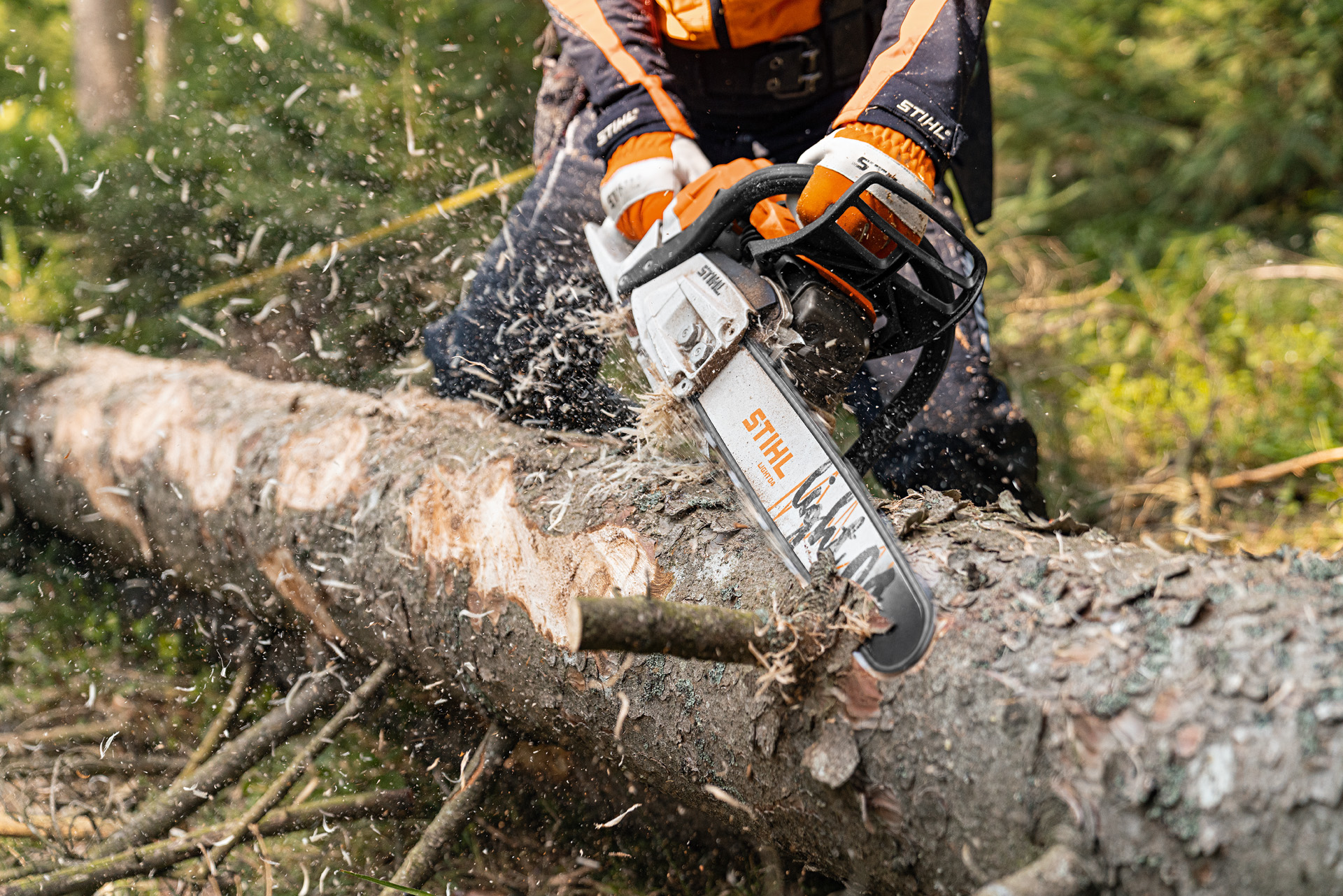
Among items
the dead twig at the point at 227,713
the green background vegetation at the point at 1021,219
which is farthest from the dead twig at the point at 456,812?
the green background vegetation at the point at 1021,219

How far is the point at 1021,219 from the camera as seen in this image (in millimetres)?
4566

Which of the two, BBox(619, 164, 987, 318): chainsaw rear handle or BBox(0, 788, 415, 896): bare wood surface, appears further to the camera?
BBox(0, 788, 415, 896): bare wood surface

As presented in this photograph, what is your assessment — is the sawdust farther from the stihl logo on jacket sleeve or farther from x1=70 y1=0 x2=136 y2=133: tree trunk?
x1=70 y1=0 x2=136 y2=133: tree trunk

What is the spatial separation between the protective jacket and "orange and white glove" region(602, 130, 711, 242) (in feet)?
0.15

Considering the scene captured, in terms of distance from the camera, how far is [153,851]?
1734mm

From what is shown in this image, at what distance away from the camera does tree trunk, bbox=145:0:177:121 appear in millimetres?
5656

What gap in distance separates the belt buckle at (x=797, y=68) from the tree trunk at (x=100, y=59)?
16.9 feet

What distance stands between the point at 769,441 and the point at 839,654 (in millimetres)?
475

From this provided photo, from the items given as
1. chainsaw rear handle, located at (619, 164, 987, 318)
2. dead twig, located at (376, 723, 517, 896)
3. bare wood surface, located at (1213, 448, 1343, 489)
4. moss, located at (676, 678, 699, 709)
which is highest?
chainsaw rear handle, located at (619, 164, 987, 318)

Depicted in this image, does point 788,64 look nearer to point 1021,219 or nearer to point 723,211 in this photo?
point 723,211

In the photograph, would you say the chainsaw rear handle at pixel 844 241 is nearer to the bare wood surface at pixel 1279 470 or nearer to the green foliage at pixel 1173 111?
the bare wood surface at pixel 1279 470

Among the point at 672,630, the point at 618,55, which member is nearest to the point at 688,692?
the point at 672,630

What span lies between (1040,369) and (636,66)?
2.60 metres

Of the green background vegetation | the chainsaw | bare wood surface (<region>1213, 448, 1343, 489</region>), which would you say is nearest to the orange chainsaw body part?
the chainsaw
